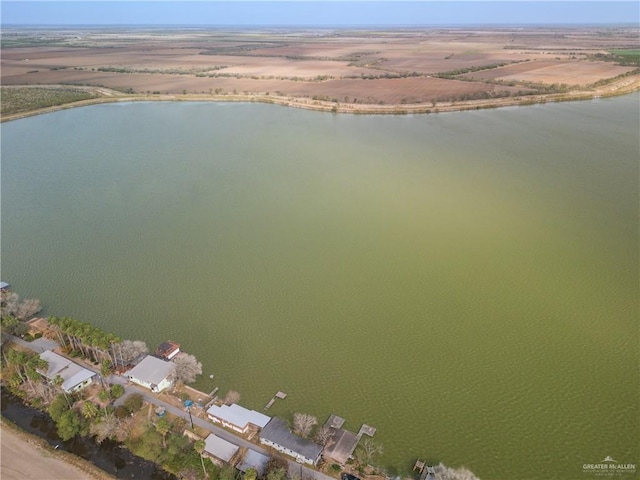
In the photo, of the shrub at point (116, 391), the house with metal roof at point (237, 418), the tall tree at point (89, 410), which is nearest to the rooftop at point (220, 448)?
the house with metal roof at point (237, 418)

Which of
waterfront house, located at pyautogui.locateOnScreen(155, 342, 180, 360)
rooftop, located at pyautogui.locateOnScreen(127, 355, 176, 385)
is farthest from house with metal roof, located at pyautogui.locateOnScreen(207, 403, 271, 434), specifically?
waterfront house, located at pyautogui.locateOnScreen(155, 342, 180, 360)

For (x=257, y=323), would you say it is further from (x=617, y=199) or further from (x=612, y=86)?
(x=612, y=86)

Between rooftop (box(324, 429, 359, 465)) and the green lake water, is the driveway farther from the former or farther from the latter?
the green lake water

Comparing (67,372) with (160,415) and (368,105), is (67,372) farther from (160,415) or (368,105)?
(368,105)

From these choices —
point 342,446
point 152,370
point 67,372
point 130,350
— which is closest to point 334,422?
point 342,446

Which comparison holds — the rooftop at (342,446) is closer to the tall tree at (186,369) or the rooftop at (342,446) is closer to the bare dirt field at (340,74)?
the tall tree at (186,369)
